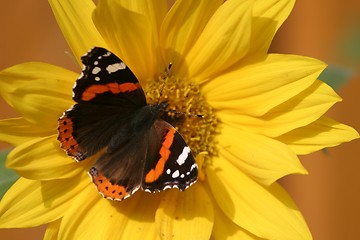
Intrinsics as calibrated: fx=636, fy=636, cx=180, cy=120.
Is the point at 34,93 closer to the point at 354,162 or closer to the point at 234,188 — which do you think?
the point at 234,188

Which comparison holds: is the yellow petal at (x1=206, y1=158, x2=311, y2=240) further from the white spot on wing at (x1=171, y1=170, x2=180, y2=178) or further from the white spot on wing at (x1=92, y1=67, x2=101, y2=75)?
the white spot on wing at (x1=92, y1=67, x2=101, y2=75)

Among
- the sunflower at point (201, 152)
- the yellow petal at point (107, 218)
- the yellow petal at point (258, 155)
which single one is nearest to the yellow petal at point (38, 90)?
the sunflower at point (201, 152)

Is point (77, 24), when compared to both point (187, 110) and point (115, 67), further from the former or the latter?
point (187, 110)

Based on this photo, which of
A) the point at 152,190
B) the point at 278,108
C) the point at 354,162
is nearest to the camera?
the point at 152,190

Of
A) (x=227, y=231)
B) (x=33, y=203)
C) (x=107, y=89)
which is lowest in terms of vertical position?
(x=227, y=231)

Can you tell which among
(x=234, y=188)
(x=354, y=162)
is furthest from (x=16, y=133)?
(x=354, y=162)

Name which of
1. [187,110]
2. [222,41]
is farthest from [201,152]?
[222,41]
